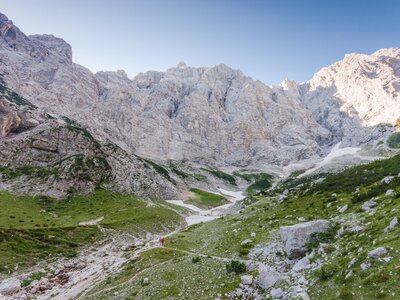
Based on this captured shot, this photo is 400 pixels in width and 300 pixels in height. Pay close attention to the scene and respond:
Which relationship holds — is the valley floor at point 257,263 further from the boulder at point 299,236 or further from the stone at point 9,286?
the stone at point 9,286

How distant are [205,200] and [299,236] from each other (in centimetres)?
13667

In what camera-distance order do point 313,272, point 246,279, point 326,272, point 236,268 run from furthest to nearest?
1. point 236,268
2. point 246,279
3. point 313,272
4. point 326,272

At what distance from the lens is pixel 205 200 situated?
16562cm

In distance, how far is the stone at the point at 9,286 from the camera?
131 ft

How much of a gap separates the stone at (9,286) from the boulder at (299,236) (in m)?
35.3

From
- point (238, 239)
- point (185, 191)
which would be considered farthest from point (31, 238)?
point (185, 191)

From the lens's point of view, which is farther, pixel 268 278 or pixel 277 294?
pixel 268 278

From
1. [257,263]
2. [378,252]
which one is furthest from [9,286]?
[378,252]

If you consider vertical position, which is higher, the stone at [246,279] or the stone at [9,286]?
the stone at [246,279]

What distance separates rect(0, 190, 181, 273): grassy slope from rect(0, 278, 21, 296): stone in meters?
4.12

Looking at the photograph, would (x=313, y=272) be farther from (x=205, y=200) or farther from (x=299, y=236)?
(x=205, y=200)

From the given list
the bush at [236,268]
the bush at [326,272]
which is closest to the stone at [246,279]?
the bush at [236,268]

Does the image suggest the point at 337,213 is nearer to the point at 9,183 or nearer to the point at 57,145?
the point at 9,183

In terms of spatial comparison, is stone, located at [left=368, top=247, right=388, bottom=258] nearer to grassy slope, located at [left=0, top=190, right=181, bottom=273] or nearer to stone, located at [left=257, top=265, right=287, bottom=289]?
stone, located at [left=257, top=265, right=287, bottom=289]
